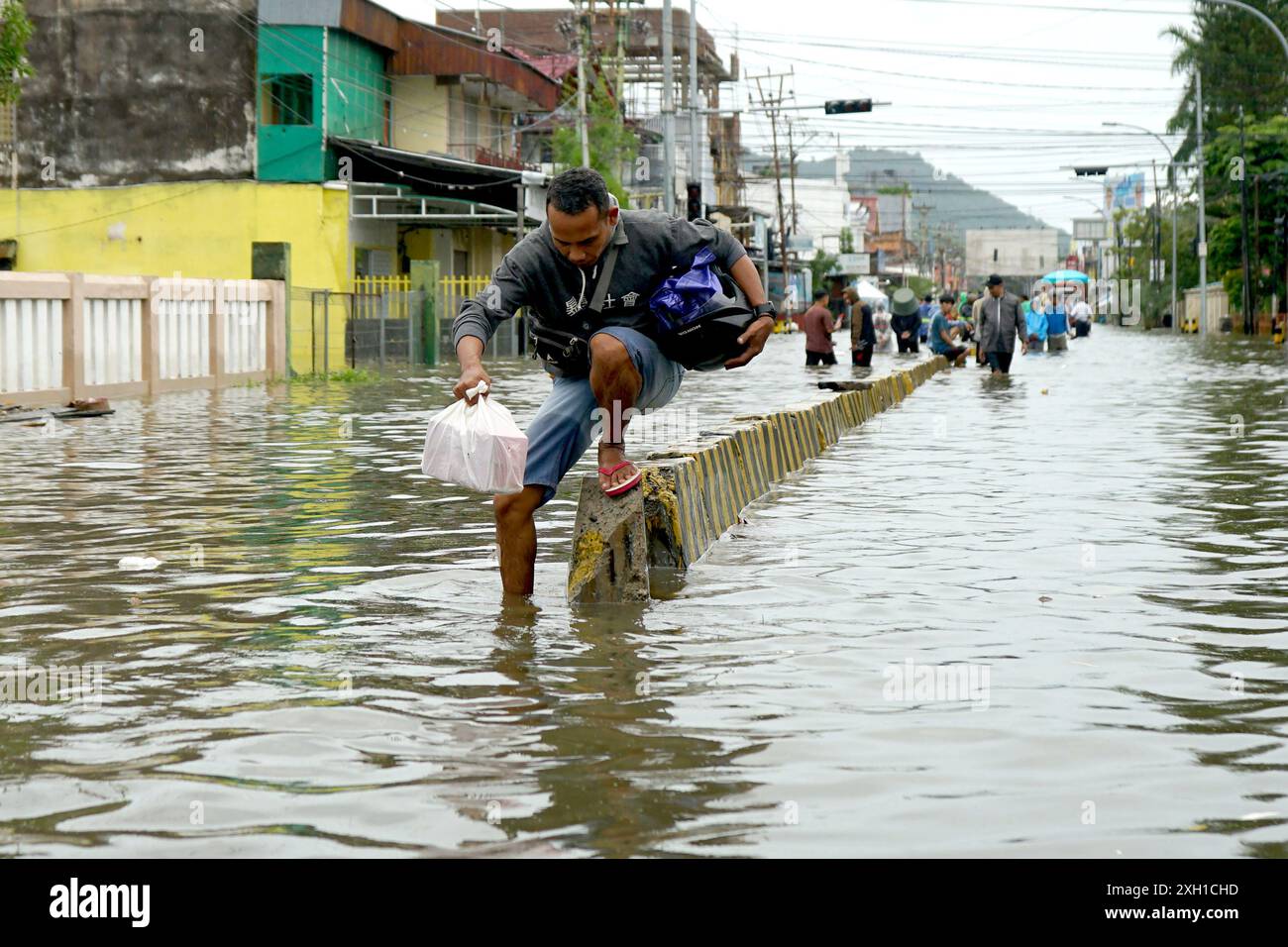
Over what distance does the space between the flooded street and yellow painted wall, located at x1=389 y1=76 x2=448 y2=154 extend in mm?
35088

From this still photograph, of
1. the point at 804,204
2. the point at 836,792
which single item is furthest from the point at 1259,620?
the point at 804,204

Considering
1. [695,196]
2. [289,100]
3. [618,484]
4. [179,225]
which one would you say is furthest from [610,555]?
[289,100]

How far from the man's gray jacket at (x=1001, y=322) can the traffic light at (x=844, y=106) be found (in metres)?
20.3

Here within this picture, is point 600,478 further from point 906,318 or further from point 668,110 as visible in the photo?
point 668,110

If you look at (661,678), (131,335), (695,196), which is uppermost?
(695,196)

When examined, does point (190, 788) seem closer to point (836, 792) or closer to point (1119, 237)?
point (836, 792)

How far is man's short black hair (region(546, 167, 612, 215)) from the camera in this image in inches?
263

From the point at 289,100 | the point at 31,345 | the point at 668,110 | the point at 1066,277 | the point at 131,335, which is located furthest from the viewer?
the point at 1066,277

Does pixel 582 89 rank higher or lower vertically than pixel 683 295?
higher

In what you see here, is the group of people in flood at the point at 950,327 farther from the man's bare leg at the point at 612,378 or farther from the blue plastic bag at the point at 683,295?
the man's bare leg at the point at 612,378

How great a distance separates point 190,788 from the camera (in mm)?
4344

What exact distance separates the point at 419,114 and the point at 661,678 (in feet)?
139

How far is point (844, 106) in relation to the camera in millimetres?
48969

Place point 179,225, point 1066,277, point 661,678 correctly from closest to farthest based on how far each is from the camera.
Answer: point 661,678 → point 179,225 → point 1066,277
